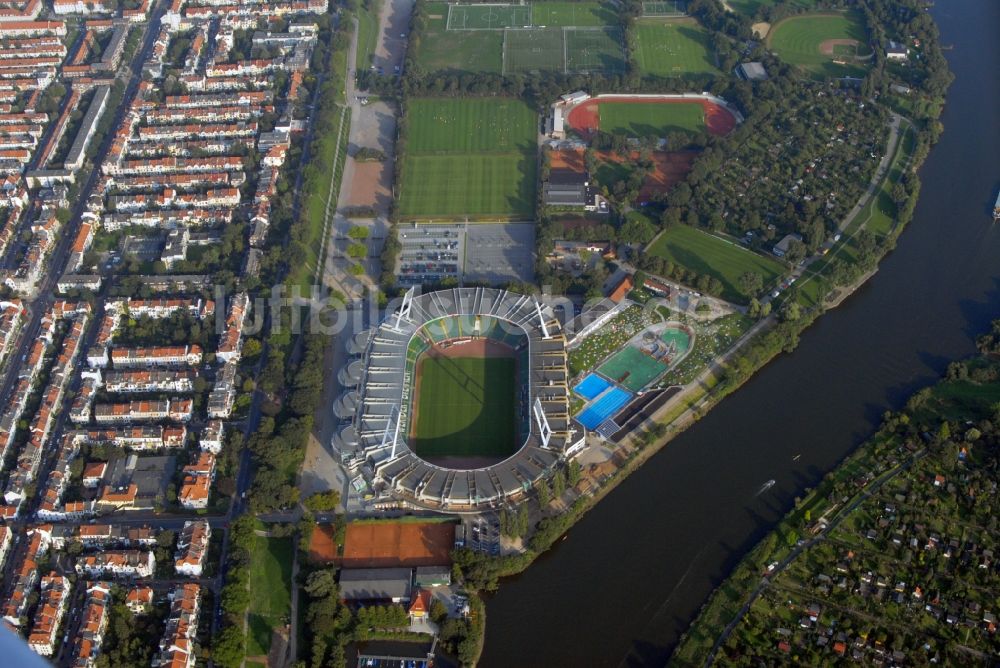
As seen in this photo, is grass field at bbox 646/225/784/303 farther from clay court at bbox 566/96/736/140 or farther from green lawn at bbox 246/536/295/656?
green lawn at bbox 246/536/295/656

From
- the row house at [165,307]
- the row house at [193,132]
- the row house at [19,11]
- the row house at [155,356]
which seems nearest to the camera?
the row house at [155,356]

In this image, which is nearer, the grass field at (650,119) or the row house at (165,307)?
the row house at (165,307)

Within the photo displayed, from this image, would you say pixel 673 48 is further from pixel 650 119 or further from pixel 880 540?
pixel 880 540

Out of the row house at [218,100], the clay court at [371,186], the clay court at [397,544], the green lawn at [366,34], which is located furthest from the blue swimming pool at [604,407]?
the green lawn at [366,34]

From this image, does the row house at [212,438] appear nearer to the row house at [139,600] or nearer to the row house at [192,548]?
the row house at [192,548]

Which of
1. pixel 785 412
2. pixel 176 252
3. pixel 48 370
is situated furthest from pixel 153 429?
pixel 785 412

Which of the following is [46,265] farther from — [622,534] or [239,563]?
[622,534]

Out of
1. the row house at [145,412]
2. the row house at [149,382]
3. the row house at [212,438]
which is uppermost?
the row house at [149,382]

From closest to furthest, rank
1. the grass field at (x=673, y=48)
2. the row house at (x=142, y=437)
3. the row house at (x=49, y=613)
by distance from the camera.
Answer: the row house at (x=49, y=613)
the row house at (x=142, y=437)
the grass field at (x=673, y=48)

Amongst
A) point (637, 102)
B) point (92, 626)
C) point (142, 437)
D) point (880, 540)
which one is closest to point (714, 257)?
point (637, 102)
